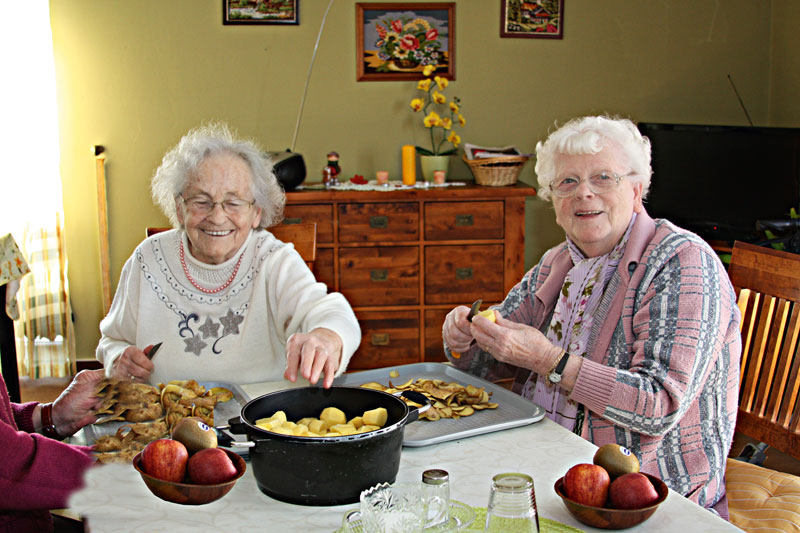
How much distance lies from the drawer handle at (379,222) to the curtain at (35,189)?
161cm

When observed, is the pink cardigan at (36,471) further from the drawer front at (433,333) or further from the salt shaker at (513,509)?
the drawer front at (433,333)

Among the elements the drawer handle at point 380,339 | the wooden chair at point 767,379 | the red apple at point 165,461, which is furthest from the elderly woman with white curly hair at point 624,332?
the drawer handle at point 380,339

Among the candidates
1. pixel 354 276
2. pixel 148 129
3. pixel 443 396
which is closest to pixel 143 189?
pixel 148 129

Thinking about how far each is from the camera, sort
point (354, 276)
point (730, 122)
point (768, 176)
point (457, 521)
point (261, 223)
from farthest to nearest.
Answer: point (730, 122)
point (354, 276)
point (768, 176)
point (261, 223)
point (457, 521)

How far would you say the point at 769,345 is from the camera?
177cm

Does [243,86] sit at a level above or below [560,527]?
above

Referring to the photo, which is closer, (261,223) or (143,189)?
(261,223)

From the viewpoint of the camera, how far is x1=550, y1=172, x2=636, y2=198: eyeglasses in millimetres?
1771

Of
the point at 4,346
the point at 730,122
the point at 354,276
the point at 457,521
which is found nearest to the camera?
the point at 457,521

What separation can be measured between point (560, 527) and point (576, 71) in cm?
359

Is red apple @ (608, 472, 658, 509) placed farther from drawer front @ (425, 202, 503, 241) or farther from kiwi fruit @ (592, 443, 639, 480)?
drawer front @ (425, 202, 503, 241)

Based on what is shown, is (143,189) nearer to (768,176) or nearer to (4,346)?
(4,346)

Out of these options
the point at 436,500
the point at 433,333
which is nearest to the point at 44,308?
the point at 433,333

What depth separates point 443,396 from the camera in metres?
1.50
